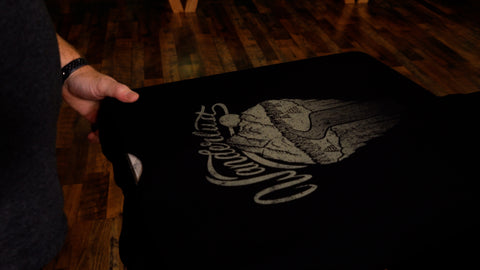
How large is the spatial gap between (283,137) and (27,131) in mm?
462

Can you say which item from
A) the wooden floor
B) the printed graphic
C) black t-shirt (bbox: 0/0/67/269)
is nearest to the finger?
the printed graphic

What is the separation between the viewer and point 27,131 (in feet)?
1.13

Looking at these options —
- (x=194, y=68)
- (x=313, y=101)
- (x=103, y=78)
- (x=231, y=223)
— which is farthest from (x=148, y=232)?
(x=194, y=68)

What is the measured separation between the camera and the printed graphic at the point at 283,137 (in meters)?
0.60

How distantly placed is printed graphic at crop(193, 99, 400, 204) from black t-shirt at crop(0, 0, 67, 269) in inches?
10.9

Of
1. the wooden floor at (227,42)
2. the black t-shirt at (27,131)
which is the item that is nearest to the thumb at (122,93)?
the black t-shirt at (27,131)

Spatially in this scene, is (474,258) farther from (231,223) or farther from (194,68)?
(194,68)

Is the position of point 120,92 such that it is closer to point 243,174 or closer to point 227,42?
point 243,174

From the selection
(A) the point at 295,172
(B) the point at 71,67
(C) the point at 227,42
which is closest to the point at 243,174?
(A) the point at 295,172

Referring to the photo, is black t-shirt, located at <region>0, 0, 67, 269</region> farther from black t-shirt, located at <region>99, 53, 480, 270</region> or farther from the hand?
the hand

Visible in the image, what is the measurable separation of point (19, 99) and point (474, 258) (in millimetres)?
774

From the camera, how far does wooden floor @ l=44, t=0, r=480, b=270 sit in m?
1.27

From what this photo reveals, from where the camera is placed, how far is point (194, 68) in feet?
5.92

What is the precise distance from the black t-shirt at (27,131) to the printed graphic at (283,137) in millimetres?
276
